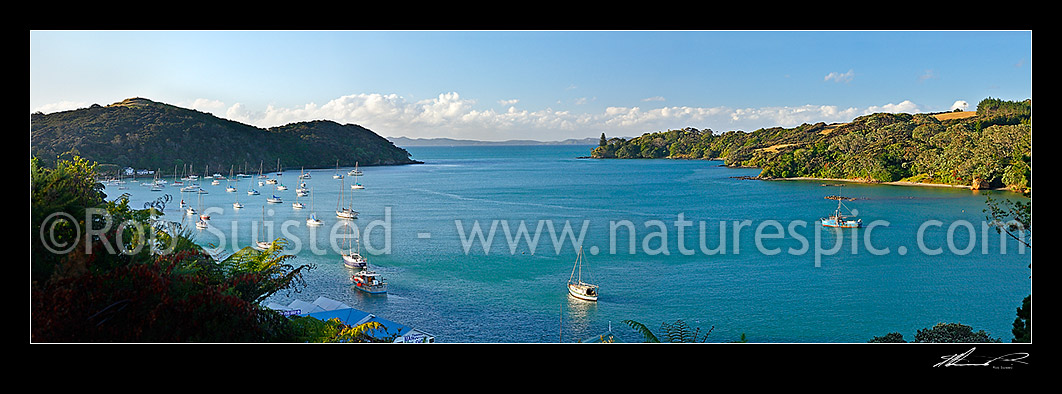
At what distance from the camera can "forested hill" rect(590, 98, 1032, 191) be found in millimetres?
32938

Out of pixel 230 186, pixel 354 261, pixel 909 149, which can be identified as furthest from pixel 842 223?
pixel 230 186

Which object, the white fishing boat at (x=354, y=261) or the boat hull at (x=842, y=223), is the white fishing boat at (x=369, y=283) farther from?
the boat hull at (x=842, y=223)

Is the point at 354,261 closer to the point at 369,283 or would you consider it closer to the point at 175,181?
the point at 369,283

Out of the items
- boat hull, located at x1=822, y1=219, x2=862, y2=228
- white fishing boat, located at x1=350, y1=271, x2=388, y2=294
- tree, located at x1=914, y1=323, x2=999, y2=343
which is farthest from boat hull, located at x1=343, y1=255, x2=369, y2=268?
boat hull, located at x1=822, y1=219, x2=862, y2=228

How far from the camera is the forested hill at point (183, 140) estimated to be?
30.8m

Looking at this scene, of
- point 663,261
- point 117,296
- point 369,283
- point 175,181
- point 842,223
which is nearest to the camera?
point 117,296

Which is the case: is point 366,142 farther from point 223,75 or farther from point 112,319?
point 112,319

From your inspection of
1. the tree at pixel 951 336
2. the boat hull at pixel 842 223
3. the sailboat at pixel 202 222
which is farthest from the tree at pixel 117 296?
the boat hull at pixel 842 223

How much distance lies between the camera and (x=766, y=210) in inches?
1121

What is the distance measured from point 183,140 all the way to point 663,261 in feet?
97.9

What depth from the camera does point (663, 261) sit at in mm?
18219

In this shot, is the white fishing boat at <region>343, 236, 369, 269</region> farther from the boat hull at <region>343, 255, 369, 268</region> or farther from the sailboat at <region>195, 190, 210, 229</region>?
the sailboat at <region>195, 190, 210, 229</region>
